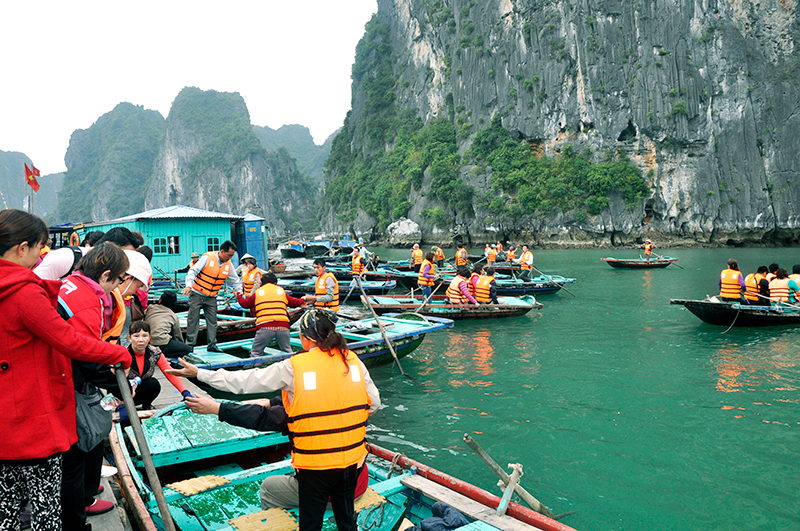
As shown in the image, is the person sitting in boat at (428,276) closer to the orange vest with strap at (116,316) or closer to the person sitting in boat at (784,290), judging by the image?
the person sitting in boat at (784,290)

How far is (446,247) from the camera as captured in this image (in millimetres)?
56344

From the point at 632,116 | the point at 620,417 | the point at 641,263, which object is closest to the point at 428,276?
the point at 620,417

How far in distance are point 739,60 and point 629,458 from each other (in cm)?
5406

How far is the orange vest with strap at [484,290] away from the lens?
13.6 metres

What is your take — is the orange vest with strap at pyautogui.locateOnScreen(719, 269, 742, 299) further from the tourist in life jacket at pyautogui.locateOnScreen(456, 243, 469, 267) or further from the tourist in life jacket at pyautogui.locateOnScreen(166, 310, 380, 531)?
the tourist in life jacket at pyautogui.locateOnScreen(166, 310, 380, 531)

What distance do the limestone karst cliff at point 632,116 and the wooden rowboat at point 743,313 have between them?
127 feet

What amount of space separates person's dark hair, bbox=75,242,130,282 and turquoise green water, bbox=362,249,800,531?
414cm

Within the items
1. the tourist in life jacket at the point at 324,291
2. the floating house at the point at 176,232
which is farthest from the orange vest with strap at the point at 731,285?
the floating house at the point at 176,232

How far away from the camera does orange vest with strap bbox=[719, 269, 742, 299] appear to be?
1219 centimetres

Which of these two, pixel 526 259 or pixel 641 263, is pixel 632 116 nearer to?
pixel 641 263

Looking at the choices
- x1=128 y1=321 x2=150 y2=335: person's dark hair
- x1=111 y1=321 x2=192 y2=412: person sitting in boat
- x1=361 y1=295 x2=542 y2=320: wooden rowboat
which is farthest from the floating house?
x1=111 y1=321 x2=192 y2=412: person sitting in boat

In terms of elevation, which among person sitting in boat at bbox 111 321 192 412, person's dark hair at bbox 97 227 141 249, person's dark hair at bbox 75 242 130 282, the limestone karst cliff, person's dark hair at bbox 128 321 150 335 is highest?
the limestone karst cliff

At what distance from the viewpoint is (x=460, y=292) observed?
13.5 m

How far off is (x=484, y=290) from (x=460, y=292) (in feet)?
2.26
